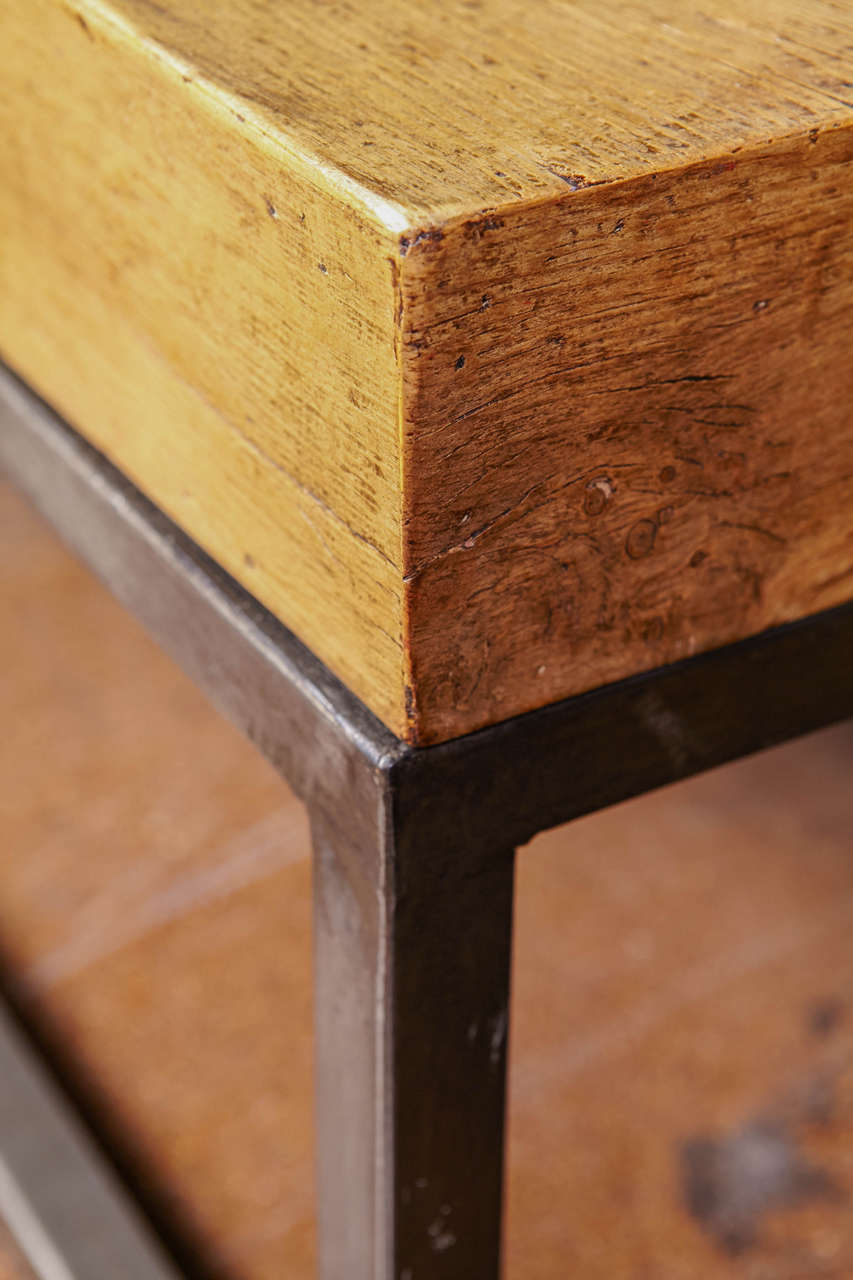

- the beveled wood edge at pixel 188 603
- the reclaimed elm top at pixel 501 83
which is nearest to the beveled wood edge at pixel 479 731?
the beveled wood edge at pixel 188 603

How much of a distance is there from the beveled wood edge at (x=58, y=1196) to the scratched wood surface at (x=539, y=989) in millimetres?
58

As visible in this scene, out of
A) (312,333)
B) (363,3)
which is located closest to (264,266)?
(312,333)

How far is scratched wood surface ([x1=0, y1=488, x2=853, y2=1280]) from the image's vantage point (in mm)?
1016

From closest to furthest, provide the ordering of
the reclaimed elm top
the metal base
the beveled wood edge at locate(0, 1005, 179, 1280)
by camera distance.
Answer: the reclaimed elm top
the metal base
the beveled wood edge at locate(0, 1005, 179, 1280)

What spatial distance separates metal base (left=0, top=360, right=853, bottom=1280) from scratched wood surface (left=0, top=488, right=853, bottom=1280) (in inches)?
16.6

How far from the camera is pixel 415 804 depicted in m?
0.47

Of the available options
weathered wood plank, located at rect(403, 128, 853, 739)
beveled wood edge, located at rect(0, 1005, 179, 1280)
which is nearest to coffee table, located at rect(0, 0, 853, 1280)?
weathered wood plank, located at rect(403, 128, 853, 739)

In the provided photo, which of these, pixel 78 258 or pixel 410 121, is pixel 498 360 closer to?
pixel 410 121

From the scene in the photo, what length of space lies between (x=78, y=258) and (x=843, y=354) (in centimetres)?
30

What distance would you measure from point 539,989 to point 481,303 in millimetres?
902

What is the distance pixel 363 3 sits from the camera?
50 centimetres

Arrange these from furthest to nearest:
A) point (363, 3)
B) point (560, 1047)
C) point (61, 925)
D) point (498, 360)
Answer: point (61, 925)
point (560, 1047)
point (363, 3)
point (498, 360)

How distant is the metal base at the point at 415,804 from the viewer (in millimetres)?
489

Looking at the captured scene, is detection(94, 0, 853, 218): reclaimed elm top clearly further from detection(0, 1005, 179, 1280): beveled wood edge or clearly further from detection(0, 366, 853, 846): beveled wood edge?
detection(0, 1005, 179, 1280): beveled wood edge
